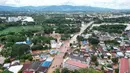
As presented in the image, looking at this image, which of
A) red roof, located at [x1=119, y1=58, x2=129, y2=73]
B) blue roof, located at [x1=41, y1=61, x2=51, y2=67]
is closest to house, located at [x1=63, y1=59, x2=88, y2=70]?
blue roof, located at [x1=41, y1=61, x2=51, y2=67]

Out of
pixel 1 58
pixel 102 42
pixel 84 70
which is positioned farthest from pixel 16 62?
A: pixel 102 42

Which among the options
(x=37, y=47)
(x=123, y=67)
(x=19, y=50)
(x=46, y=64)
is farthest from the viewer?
(x=37, y=47)

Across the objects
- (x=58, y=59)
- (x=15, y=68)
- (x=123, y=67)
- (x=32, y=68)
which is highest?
(x=123, y=67)

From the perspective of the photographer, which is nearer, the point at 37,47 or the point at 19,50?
the point at 19,50

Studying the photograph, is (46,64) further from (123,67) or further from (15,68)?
(123,67)

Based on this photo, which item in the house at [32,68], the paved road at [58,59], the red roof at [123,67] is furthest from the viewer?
the paved road at [58,59]

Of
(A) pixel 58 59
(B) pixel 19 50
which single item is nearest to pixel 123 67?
(A) pixel 58 59

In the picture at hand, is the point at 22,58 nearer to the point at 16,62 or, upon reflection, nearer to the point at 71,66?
the point at 16,62

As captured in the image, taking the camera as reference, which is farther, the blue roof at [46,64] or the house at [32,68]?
the blue roof at [46,64]

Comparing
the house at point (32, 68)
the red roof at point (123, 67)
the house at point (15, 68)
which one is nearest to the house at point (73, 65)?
the house at point (32, 68)

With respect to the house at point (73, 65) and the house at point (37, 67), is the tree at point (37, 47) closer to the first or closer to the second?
the house at point (37, 67)

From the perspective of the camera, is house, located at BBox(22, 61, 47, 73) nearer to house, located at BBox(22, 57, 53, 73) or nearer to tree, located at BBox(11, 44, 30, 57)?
house, located at BBox(22, 57, 53, 73)
